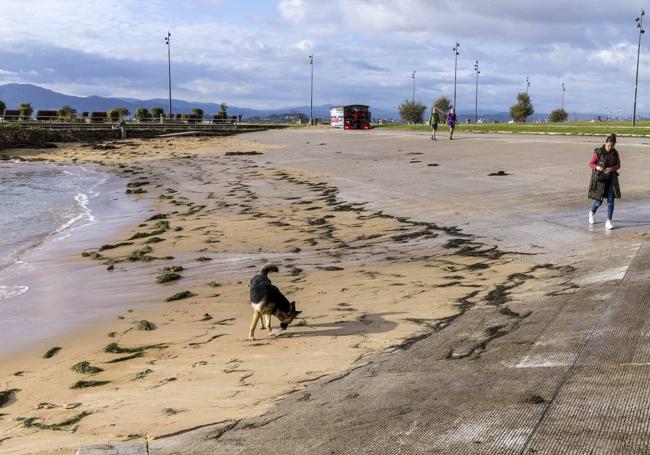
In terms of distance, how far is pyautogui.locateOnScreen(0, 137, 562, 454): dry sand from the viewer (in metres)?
5.52

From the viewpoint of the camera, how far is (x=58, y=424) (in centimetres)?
539

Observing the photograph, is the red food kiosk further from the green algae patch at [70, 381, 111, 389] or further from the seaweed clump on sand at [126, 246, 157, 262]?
the green algae patch at [70, 381, 111, 389]

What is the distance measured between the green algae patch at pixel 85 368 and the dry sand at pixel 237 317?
7cm

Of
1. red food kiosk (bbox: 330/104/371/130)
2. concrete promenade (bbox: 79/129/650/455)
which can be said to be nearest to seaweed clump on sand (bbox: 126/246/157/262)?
concrete promenade (bbox: 79/129/650/455)

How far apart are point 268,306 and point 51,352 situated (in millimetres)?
2739

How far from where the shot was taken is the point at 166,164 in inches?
1469

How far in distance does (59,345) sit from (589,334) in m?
6.05

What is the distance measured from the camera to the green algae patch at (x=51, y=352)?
7.65 metres

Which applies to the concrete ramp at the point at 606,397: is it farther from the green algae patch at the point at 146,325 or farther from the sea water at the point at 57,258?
the sea water at the point at 57,258

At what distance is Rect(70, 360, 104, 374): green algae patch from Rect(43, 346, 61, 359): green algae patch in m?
0.69

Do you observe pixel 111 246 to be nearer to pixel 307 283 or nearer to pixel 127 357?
pixel 307 283

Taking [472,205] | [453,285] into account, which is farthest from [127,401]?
[472,205]

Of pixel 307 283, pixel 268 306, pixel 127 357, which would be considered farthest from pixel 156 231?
pixel 268 306

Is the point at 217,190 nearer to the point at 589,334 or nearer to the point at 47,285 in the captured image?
the point at 47,285
